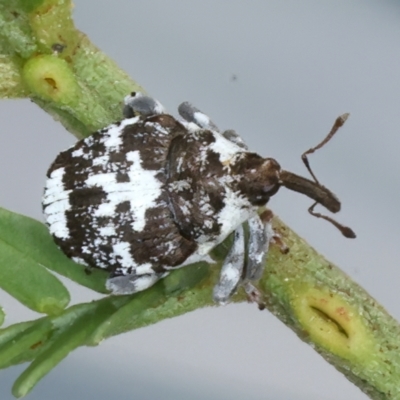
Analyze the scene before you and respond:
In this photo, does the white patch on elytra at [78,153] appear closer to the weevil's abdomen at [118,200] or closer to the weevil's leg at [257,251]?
the weevil's abdomen at [118,200]

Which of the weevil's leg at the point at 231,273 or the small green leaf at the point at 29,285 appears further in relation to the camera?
the weevil's leg at the point at 231,273

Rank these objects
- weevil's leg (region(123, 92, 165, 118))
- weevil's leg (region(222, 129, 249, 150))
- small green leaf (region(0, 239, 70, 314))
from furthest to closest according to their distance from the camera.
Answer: weevil's leg (region(222, 129, 249, 150)), weevil's leg (region(123, 92, 165, 118)), small green leaf (region(0, 239, 70, 314))

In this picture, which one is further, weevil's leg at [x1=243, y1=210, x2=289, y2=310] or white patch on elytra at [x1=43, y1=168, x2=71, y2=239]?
white patch on elytra at [x1=43, y1=168, x2=71, y2=239]

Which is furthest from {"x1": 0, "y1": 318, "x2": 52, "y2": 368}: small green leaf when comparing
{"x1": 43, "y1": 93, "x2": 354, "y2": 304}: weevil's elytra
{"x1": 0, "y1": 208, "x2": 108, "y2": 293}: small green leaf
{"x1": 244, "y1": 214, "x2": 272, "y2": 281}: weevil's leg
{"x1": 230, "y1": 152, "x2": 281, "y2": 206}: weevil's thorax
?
{"x1": 230, "y1": 152, "x2": 281, "y2": 206}: weevil's thorax

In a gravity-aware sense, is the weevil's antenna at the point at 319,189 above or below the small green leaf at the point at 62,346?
above

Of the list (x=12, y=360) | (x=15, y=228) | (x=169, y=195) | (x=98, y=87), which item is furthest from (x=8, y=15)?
(x=12, y=360)

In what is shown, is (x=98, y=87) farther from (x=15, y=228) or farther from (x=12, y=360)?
(x=12, y=360)

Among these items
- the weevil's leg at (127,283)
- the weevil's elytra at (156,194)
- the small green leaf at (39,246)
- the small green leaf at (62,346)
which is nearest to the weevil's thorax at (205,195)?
the weevil's elytra at (156,194)

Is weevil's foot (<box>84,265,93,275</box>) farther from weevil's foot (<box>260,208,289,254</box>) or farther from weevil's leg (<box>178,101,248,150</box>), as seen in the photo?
weevil's leg (<box>178,101,248,150</box>)
